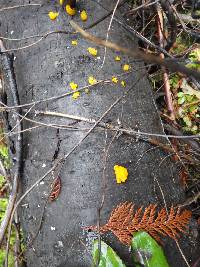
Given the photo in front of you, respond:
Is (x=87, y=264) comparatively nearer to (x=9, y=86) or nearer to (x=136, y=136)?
(x=136, y=136)

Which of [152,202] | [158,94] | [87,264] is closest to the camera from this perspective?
[87,264]

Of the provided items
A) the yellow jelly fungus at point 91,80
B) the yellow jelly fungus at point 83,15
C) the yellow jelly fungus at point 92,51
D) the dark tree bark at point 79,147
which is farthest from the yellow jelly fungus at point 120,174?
the yellow jelly fungus at point 83,15

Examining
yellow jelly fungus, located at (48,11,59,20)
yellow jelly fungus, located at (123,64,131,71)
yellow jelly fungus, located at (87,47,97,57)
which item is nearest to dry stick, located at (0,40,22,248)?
yellow jelly fungus, located at (48,11,59,20)

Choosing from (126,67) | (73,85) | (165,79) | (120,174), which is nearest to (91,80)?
(73,85)

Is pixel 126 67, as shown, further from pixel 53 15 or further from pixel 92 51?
pixel 53 15

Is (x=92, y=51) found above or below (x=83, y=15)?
below

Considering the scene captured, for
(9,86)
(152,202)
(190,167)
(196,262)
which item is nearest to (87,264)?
(152,202)
